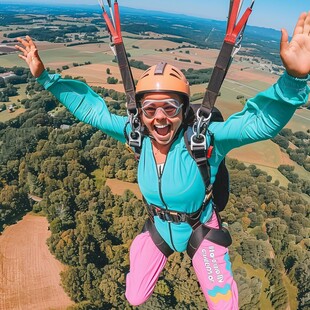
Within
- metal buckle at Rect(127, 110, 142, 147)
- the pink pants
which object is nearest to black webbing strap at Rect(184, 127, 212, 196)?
metal buckle at Rect(127, 110, 142, 147)

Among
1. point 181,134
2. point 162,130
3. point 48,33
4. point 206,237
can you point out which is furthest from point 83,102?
point 48,33

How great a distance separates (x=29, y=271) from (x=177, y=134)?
24.3 m

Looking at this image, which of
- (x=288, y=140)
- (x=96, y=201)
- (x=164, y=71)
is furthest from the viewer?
(x=288, y=140)

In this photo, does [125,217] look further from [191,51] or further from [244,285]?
[191,51]

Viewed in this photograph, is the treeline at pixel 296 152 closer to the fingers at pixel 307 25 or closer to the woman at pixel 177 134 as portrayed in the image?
the woman at pixel 177 134

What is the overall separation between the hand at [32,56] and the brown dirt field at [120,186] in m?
29.6

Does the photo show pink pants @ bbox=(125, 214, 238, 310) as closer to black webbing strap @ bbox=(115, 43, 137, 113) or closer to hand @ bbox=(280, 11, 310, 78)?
black webbing strap @ bbox=(115, 43, 137, 113)

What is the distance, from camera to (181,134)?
4137mm

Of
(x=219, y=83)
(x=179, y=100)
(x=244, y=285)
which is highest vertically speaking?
(x=219, y=83)

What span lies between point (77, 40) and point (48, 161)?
277ft

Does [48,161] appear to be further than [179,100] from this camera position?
Yes

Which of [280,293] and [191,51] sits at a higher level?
[191,51]

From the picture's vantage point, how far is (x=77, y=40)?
10762 cm

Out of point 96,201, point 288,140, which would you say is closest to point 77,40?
point 288,140
